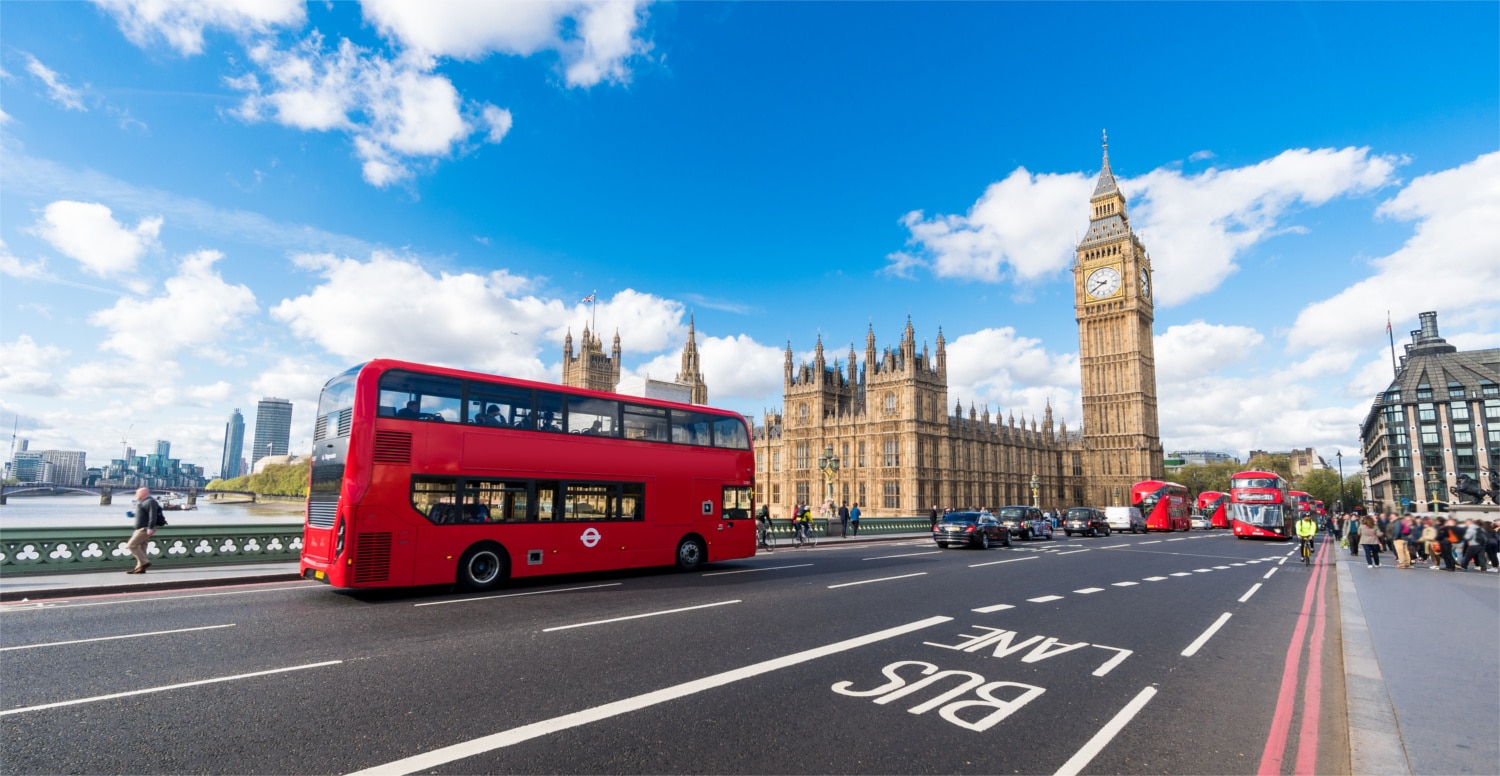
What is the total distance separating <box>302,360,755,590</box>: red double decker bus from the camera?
11469mm

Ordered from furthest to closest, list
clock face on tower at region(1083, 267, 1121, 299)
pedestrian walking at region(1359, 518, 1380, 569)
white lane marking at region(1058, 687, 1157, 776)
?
1. clock face on tower at region(1083, 267, 1121, 299)
2. pedestrian walking at region(1359, 518, 1380, 569)
3. white lane marking at region(1058, 687, 1157, 776)

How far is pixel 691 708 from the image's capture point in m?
5.74

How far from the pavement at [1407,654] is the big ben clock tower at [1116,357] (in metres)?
67.0

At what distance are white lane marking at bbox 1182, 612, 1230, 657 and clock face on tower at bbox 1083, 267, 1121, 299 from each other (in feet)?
270

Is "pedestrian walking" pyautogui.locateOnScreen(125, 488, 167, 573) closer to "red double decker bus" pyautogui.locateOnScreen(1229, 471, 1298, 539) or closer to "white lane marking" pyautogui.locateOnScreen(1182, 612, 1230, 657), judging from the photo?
"white lane marking" pyautogui.locateOnScreen(1182, 612, 1230, 657)

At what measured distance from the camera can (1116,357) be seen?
82062 millimetres

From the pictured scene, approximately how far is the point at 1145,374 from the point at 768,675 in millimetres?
89071

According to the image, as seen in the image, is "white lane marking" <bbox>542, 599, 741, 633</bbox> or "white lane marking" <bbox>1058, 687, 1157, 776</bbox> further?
"white lane marking" <bbox>542, 599, 741, 633</bbox>

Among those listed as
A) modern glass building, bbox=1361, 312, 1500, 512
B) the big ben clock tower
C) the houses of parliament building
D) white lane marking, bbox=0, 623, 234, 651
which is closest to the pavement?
white lane marking, bbox=0, 623, 234, 651

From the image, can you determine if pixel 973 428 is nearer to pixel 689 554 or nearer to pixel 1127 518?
pixel 1127 518

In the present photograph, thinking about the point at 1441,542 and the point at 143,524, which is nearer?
the point at 143,524

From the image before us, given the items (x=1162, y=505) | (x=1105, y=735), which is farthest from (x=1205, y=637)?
(x=1162, y=505)

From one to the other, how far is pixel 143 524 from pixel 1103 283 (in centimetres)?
9222

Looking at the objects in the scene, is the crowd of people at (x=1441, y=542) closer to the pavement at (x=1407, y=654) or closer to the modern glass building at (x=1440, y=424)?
the pavement at (x=1407, y=654)
